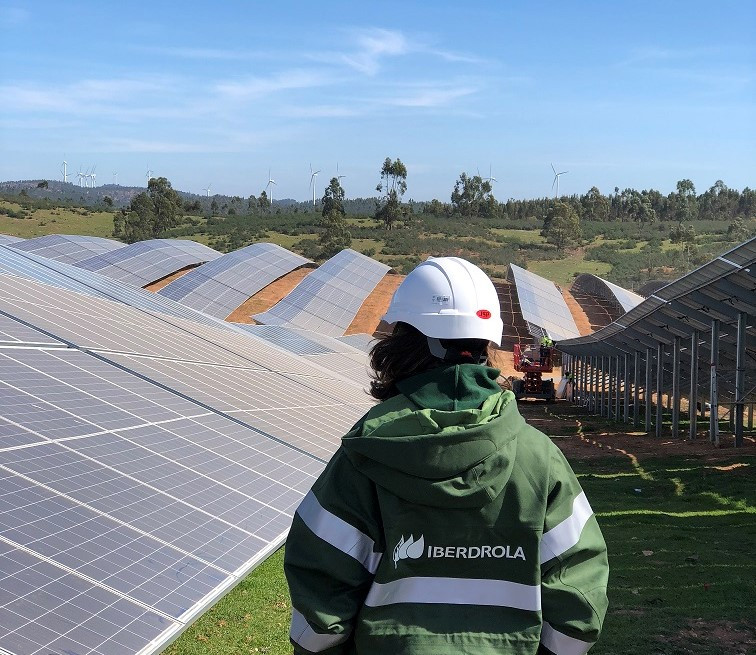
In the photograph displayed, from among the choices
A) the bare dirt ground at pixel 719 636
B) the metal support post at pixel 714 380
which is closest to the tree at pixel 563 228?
the metal support post at pixel 714 380

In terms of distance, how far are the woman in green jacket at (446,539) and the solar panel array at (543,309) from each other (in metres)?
40.5

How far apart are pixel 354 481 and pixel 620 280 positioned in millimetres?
85473

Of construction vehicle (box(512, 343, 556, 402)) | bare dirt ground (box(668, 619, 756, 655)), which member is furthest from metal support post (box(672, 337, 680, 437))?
bare dirt ground (box(668, 619, 756, 655))

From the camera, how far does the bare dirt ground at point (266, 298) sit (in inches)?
1799

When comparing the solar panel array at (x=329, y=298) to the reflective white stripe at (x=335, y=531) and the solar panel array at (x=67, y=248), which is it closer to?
the solar panel array at (x=67, y=248)

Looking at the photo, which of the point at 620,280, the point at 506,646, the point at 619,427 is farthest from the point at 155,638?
the point at 620,280

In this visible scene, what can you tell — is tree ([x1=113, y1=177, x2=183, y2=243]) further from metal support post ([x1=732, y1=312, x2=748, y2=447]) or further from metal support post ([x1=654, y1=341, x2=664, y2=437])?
metal support post ([x1=732, y1=312, x2=748, y2=447])

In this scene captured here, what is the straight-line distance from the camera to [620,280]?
8531 cm

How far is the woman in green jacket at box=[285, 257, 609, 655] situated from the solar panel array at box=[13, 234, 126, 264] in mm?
43575

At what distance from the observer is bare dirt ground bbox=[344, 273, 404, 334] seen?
4556 cm

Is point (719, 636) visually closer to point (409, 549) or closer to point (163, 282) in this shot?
point (409, 549)

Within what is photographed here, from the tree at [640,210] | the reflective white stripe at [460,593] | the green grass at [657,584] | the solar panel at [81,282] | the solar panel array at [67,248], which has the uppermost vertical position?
the tree at [640,210]

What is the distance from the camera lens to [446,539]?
10.1 ft

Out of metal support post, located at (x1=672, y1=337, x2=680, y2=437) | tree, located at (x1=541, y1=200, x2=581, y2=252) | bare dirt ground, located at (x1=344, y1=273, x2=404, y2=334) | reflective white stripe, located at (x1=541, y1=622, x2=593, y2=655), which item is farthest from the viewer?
tree, located at (x1=541, y1=200, x2=581, y2=252)
